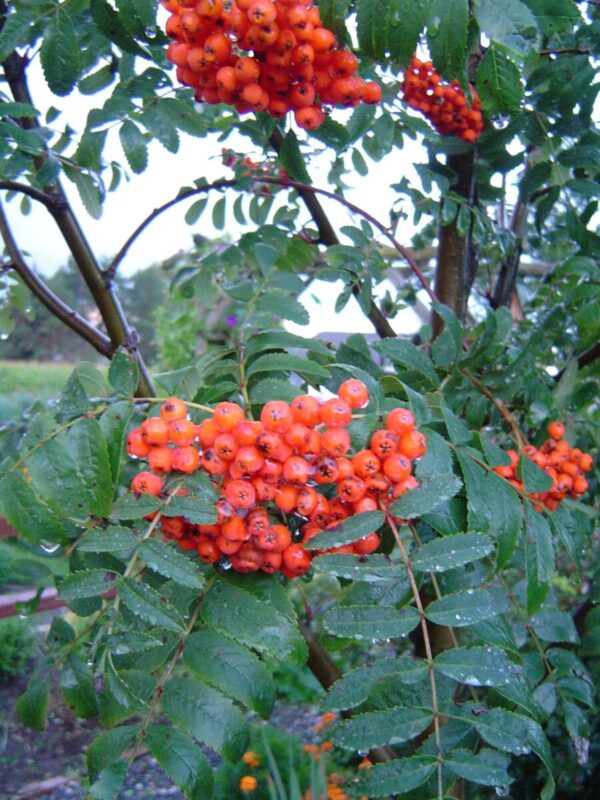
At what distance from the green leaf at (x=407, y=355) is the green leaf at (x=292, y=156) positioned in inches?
11.3

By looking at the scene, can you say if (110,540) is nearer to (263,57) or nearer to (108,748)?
(108,748)

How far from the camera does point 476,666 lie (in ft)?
2.12

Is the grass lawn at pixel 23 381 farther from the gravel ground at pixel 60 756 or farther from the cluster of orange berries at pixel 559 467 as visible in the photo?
the cluster of orange berries at pixel 559 467

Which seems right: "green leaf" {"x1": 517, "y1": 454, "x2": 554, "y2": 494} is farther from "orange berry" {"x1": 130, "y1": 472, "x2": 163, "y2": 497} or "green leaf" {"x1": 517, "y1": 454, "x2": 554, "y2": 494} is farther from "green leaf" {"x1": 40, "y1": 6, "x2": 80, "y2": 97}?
"green leaf" {"x1": 40, "y1": 6, "x2": 80, "y2": 97}

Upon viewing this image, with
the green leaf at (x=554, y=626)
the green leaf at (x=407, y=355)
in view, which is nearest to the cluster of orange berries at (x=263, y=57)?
the green leaf at (x=407, y=355)

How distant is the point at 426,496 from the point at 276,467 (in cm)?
14

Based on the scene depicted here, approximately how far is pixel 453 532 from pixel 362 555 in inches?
5.3

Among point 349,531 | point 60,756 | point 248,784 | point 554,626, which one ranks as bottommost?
point 60,756

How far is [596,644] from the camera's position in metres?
1.15

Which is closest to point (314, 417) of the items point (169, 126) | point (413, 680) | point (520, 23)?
point (413, 680)

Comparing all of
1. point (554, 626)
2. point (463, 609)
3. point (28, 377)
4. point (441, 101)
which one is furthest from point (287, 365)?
point (28, 377)

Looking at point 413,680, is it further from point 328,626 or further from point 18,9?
point 18,9

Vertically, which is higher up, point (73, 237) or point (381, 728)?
point (73, 237)

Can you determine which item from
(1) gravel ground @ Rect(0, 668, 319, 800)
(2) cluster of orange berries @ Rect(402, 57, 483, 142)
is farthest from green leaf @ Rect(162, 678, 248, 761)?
(1) gravel ground @ Rect(0, 668, 319, 800)
